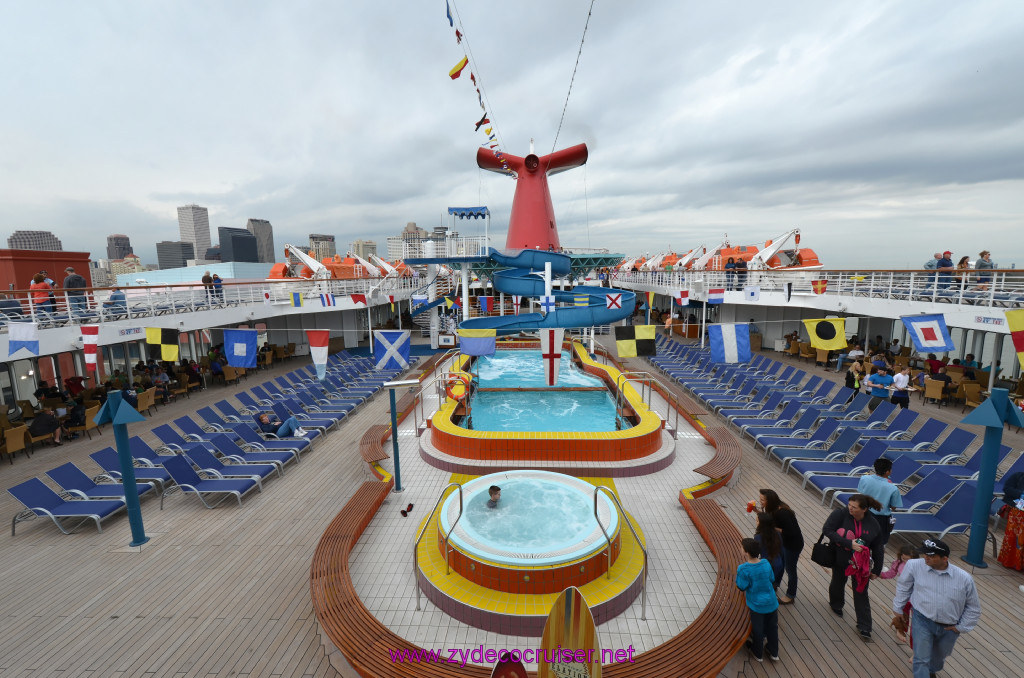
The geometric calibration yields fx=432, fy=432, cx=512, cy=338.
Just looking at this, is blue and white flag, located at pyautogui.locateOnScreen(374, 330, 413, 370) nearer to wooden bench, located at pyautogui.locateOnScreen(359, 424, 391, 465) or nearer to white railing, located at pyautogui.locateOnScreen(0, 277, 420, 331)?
wooden bench, located at pyautogui.locateOnScreen(359, 424, 391, 465)

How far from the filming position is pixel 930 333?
7254 millimetres

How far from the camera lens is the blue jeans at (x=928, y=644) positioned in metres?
3.15

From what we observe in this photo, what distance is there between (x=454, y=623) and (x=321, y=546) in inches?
71.4

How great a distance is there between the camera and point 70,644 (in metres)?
3.91

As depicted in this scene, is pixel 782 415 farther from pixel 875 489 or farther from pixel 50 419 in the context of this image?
pixel 50 419

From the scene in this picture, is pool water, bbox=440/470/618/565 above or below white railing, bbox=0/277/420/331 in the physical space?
below

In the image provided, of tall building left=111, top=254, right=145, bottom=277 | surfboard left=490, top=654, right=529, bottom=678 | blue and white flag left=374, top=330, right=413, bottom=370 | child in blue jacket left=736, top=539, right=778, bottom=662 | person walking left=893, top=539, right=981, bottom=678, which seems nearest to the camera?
surfboard left=490, top=654, right=529, bottom=678

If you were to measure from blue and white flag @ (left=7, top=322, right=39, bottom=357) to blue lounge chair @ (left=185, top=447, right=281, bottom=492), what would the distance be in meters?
4.11

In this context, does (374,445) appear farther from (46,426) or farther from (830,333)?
(830,333)

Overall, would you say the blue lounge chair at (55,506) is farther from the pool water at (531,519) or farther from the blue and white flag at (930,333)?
the blue and white flag at (930,333)

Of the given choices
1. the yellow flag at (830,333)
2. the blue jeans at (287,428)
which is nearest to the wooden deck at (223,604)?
the blue jeans at (287,428)

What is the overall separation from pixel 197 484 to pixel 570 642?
6.29 metres

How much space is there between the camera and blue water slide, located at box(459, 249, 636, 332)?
47.2ft

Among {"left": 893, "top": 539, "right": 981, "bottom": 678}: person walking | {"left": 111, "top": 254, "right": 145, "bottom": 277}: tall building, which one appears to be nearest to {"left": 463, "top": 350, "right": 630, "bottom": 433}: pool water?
{"left": 893, "top": 539, "right": 981, "bottom": 678}: person walking
